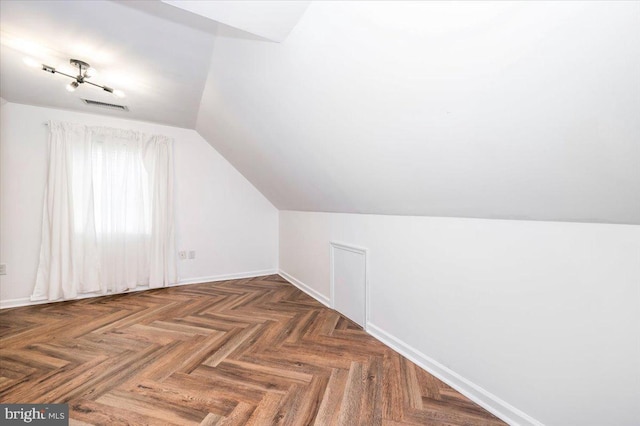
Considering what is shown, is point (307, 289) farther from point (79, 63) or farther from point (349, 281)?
point (79, 63)

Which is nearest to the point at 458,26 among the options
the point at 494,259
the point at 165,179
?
the point at 494,259

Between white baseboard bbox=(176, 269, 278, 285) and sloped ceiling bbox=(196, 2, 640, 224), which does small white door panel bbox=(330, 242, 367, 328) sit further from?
white baseboard bbox=(176, 269, 278, 285)

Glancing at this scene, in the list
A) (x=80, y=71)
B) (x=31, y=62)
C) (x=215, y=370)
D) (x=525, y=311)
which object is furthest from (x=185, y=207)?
(x=525, y=311)

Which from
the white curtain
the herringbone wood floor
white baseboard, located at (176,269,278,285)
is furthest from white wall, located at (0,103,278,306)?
the herringbone wood floor

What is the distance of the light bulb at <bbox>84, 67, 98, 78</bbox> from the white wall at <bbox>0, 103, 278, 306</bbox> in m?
1.45

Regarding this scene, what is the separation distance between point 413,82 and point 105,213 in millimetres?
3946

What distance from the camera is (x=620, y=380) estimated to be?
109 cm

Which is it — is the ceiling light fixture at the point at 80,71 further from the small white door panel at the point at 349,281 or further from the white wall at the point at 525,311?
the white wall at the point at 525,311

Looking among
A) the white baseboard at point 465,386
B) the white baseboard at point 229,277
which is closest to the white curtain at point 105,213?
the white baseboard at point 229,277

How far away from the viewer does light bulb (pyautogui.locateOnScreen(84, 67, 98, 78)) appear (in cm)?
219

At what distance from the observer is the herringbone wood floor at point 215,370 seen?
4.86 ft

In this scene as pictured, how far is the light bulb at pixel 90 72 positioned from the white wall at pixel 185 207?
145 centimetres

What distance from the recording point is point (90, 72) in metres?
2.21

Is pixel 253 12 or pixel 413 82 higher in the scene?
pixel 253 12
